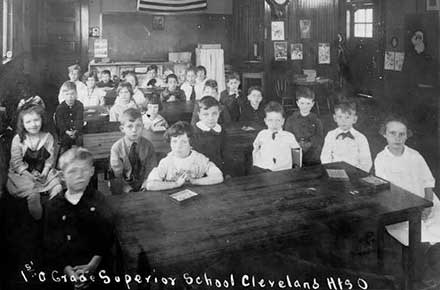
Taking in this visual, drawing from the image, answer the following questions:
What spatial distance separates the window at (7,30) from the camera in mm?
2076

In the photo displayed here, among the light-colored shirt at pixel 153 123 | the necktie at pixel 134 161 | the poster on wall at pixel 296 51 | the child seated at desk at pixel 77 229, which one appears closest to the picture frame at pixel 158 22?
the poster on wall at pixel 296 51

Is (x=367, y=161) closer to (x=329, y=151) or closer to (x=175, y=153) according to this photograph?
(x=329, y=151)

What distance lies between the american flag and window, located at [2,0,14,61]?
1.48 m

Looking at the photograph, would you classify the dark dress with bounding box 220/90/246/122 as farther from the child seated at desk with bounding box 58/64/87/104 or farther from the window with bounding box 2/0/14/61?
the window with bounding box 2/0/14/61

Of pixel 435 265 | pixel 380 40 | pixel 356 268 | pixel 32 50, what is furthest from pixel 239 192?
pixel 380 40

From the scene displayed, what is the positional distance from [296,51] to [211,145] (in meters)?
3.84

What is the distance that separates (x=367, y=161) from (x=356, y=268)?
2.21 feet

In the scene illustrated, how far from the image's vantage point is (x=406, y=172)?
212cm

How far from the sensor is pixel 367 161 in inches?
96.3

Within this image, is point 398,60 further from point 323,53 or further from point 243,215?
point 243,215

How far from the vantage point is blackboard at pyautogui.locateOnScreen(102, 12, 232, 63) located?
6312 mm

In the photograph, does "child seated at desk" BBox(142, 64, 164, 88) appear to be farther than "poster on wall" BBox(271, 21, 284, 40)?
No

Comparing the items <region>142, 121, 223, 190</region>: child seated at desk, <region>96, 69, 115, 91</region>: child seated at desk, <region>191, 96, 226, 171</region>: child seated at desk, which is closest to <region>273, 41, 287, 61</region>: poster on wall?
<region>96, 69, 115, 91</region>: child seated at desk

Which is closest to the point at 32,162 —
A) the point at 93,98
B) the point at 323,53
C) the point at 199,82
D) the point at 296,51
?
the point at 93,98
